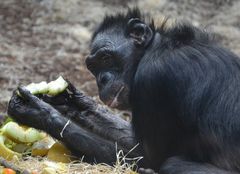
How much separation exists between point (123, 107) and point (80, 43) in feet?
14.5

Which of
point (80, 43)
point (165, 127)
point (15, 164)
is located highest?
point (165, 127)

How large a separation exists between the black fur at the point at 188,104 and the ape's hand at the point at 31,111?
0.77m

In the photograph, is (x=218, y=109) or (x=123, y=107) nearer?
(x=218, y=109)

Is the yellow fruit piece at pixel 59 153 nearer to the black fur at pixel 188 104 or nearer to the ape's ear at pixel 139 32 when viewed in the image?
the black fur at pixel 188 104

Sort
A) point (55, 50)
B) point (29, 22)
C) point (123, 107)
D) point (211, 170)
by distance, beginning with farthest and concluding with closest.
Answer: point (29, 22)
point (55, 50)
point (123, 107)
point (211, 170)

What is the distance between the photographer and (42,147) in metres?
6.13

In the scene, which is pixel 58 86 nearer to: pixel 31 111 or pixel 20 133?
pixel 31 111

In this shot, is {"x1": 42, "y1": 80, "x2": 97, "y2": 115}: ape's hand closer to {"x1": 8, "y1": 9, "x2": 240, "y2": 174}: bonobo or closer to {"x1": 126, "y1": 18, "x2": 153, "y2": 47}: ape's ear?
{"x1": 8, "y1": 9, "x2": 240, "y2": 174}: bonobo

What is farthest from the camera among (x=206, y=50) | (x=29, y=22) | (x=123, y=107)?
(x=29, y=22)

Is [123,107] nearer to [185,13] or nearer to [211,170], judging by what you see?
[211,170]

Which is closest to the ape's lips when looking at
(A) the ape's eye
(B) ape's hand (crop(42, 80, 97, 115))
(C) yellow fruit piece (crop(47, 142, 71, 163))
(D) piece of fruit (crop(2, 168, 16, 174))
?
(A) the ape's eye

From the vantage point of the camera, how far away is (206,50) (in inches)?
219

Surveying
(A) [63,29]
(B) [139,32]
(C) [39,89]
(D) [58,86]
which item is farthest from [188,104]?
(A) [63,29]

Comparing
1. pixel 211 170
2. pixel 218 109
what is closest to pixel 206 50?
pixel 218 109
